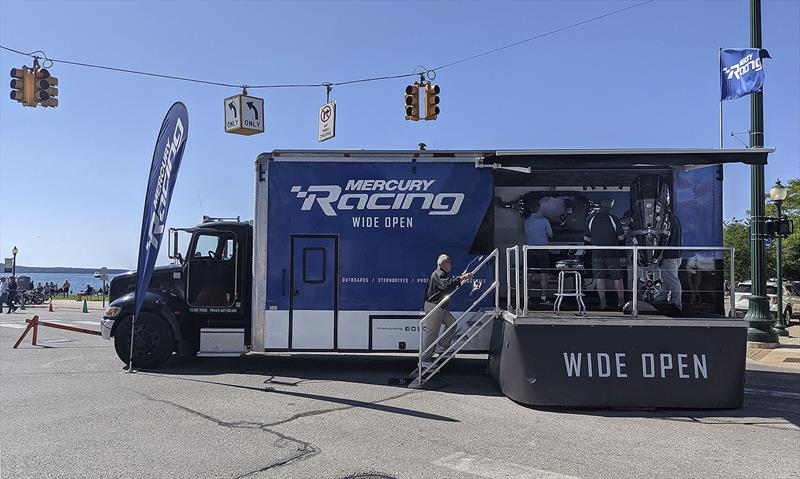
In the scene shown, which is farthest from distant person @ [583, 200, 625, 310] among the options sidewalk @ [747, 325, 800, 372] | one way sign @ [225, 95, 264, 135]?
one way sign @ [225, 95, 264, 135]

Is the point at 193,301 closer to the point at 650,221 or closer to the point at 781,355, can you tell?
the point at 650,221

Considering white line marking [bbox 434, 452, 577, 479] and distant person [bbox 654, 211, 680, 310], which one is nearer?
white line marking [bbox 434, 452, 577, 479]

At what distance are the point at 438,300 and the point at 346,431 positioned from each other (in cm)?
328

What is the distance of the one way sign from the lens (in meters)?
16.7

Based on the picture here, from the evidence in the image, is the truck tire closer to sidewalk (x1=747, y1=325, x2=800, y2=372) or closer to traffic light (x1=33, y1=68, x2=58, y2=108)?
traffic light (x1=33, y1=68, x2=58, y2=108)

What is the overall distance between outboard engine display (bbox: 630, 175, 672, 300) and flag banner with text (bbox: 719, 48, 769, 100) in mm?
5408

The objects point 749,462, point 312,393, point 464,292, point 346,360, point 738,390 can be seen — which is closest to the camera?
point 749,462

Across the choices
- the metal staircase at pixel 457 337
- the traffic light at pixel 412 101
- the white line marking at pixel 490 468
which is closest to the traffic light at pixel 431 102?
the traffic light at pixel 412 101

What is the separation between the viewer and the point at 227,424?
21.9 ft

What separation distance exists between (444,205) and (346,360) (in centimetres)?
378

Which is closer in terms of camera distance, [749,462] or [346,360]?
[749,462]

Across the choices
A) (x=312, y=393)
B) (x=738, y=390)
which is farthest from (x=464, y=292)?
(x=738, y=390)

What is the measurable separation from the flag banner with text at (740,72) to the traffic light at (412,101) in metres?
7.47

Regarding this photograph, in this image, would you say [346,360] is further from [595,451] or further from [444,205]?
[595,451]
